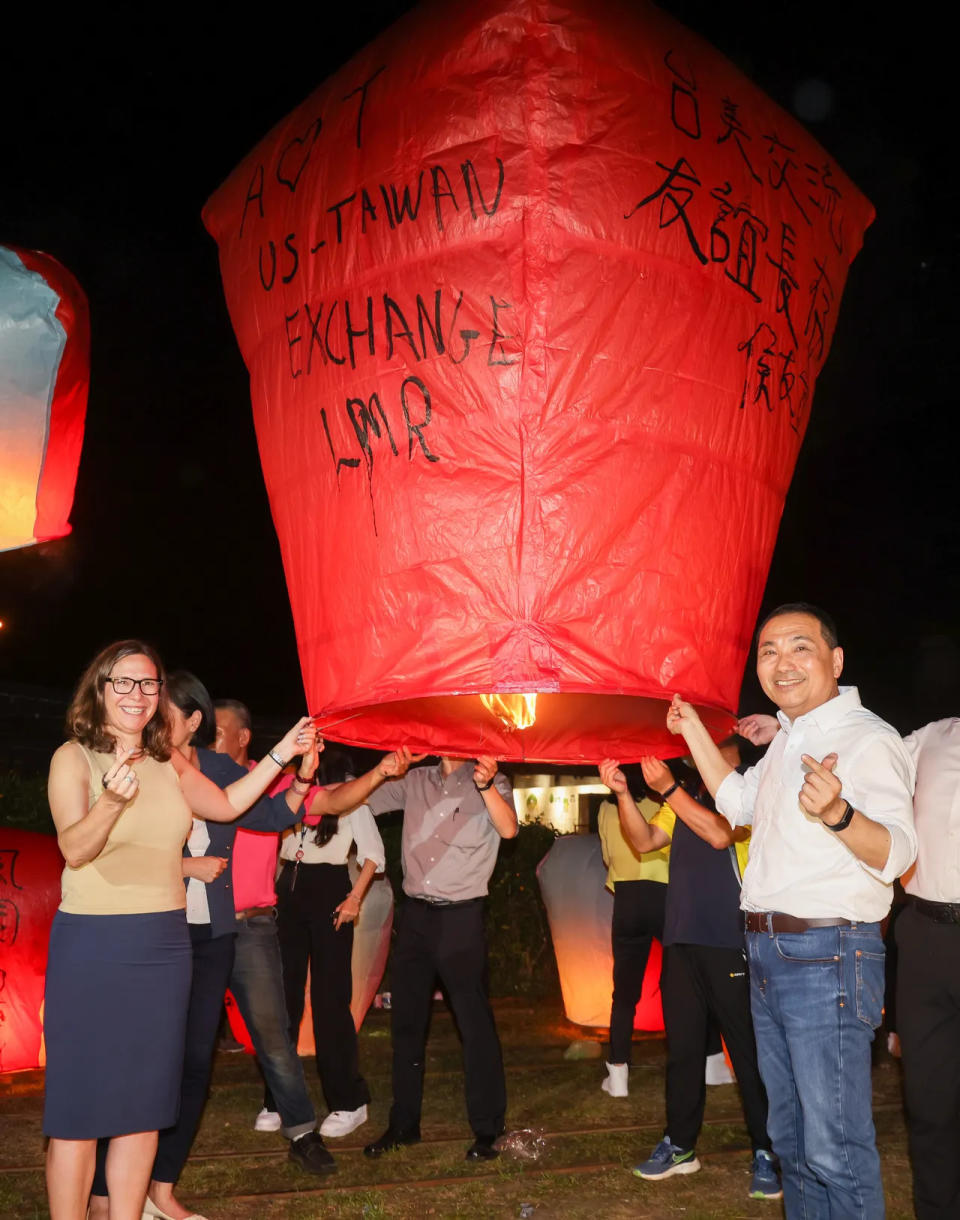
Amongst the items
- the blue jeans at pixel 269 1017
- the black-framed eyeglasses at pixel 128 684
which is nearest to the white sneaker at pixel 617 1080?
the blue jeans at pixel 269 1017

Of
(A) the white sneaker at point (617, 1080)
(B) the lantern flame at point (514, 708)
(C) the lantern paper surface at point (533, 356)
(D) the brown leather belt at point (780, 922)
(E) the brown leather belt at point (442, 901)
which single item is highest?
(C) the lantern paper surface at point (533, 356)

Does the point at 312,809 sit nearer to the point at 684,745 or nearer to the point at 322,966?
the point at 322,966

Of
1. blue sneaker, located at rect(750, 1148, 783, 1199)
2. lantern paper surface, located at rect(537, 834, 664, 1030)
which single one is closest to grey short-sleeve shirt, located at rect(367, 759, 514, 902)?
blue sneaker, located at rect(750, 1148, 783, 1199)

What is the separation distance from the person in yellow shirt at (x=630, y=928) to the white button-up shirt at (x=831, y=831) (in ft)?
9.34

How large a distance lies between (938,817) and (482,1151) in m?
2.37

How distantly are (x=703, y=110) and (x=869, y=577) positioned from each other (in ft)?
40.9

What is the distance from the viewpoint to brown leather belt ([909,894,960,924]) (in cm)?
330

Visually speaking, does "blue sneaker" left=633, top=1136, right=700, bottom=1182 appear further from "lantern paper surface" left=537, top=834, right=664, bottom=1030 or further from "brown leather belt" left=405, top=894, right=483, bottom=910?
"lantern paper surface" left=537, top=834, right=664, bottom=1030

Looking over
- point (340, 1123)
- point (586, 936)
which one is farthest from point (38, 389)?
point (586, 936)

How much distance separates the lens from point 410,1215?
3947 mm

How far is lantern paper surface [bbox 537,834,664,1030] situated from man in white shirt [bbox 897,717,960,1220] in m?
3.79

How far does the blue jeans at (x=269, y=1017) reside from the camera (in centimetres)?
428

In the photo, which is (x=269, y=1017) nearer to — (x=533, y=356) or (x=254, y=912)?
(x=254, y=912)

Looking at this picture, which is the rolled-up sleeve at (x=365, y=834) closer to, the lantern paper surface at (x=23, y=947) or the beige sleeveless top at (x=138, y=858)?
the lantern paper surface at (x=23, y=947)
